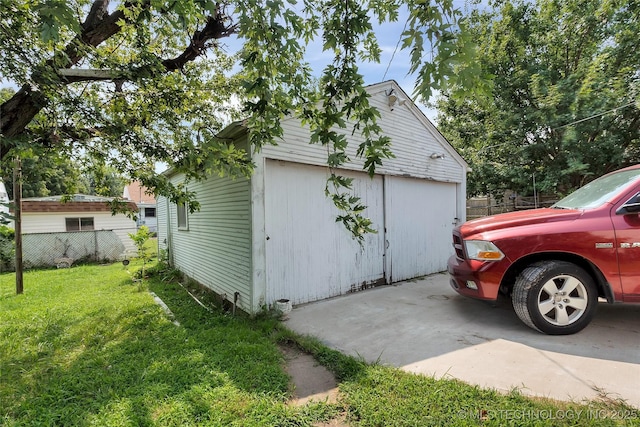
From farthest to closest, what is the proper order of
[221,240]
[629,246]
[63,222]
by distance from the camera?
[63,222] → [221,240] → [629,246]

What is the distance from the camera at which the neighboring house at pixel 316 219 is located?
13.4 ft

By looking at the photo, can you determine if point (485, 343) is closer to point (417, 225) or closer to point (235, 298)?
point (235, 298)

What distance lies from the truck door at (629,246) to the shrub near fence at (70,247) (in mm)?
13239

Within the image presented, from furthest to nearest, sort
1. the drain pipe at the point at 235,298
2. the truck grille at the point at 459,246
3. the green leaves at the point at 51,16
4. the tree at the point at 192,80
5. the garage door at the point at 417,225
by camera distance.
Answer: the garage door at the point at 417,225 → the drain pipe at the point at 235,298 → the truck grille at the point at 459,246 → the tree at the point at 192,80 → the green leaves at the point at 51,16

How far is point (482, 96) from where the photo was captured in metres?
1.77

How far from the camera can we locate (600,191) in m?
3.33

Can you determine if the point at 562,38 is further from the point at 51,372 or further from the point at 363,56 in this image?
the point at 51,372

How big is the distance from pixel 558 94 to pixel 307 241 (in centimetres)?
1049

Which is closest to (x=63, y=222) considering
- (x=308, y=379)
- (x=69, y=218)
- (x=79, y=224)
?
(x=69, y=218)

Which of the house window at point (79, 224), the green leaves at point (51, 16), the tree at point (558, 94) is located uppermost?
the tree at point (558, 94)

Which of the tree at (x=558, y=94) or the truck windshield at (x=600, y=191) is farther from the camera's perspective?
the tree at (x=558, y=94)

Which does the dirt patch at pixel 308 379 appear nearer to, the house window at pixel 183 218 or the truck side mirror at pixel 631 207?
the truck side mirror at pixel 631 207

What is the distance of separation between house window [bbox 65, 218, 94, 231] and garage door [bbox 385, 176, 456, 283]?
1287cm

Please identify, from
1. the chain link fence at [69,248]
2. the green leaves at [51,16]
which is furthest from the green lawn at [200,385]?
the chain link fence at [69,248]
